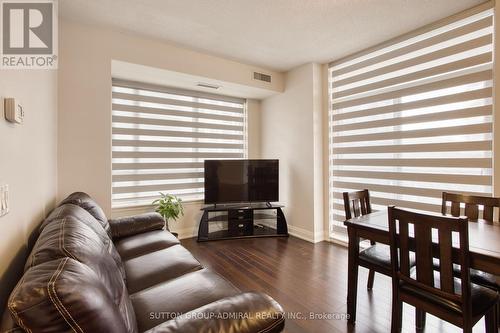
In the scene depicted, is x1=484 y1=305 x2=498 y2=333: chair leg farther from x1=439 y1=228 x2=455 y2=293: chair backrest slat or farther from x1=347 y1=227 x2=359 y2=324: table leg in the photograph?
x1=347 y1=227 x2=359 y2=324: table leg

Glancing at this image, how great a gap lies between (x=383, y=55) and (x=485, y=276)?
2702 millimetres

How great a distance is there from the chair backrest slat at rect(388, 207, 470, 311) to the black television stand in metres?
2.52

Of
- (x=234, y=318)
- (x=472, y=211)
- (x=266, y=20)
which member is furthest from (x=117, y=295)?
(x=266, y=20)

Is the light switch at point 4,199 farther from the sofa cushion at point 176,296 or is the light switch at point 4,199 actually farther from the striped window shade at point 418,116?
the striped window shade at point 418,116

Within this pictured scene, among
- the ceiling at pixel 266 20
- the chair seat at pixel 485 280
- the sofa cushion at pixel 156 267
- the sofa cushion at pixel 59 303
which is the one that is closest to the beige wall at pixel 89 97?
the ceiling at pixel 266 20

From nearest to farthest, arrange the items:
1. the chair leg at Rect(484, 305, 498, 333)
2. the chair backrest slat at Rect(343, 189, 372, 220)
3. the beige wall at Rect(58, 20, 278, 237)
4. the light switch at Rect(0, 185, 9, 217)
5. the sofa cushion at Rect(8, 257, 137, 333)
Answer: the sofa cushion at Rect(8, 257, 137, 333), the light switch at Rect(0, 185, 9, 217), the chair leg at Rect(484, 305, 498, 333), the chair backrest slat at Rect(343, 189, 372, 220), the beige wall at Rect(58, 20, 278, 237)

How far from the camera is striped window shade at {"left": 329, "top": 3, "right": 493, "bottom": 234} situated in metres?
2.49

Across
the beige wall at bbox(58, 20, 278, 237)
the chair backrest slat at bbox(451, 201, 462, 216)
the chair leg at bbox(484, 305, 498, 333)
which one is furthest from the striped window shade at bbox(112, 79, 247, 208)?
the chair leg at bbox(484, 305, 498, 333)

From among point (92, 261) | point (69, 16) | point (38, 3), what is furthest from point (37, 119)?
point (69, 16)

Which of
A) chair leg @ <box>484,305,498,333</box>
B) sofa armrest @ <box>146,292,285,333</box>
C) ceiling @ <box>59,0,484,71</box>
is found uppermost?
ceiling @ <box>59,0,484,71</box>

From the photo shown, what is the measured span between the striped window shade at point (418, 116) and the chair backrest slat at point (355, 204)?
967mm

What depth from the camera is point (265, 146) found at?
4.76 meters

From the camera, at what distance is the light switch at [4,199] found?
1.06 metres

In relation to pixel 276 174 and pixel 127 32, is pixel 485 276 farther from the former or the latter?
pixel 127 32
